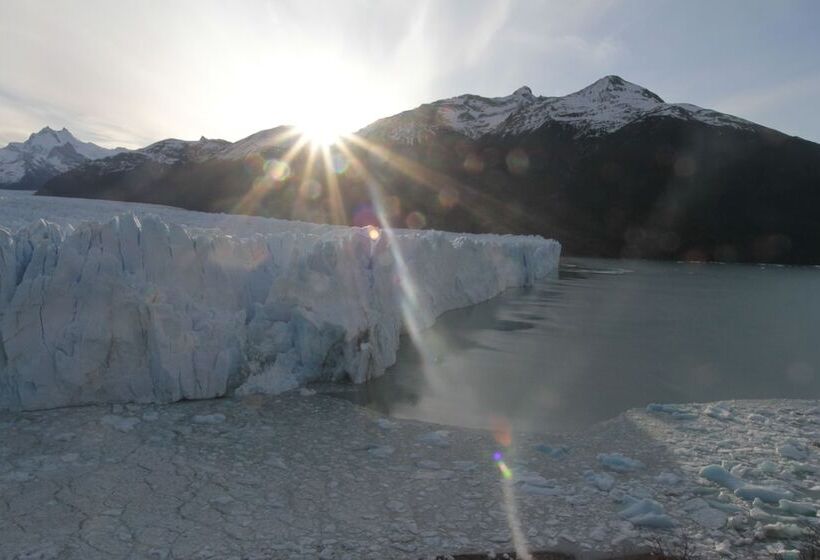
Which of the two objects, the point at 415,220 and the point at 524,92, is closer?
the point at 415,220

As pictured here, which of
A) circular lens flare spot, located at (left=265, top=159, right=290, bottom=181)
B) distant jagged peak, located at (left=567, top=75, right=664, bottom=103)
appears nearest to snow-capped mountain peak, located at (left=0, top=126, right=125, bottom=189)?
circular lens flare spot, located at (left=265, top=159, right=290, bottom=181)

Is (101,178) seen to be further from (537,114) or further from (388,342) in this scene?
(388,342)

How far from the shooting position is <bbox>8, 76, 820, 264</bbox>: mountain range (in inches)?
2426

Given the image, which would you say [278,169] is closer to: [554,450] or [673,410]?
[673,410]

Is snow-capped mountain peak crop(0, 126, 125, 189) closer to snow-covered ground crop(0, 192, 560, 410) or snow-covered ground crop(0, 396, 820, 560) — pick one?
snow-covered ground crop(0, 192, 560, 410)

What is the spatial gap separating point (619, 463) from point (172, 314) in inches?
229

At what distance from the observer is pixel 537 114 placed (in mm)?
94500

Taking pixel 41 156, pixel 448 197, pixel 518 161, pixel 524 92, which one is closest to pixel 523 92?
pixel 524 92

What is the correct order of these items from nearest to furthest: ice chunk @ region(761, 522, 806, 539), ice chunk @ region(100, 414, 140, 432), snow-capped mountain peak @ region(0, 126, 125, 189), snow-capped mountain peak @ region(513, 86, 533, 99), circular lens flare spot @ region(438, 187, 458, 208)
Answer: ice chunk @ region(761, 522, 806, 539) < ice chunk @ region(100, 414, 140, 432) < circular lens flare spot @ region(438, 187, 458, 208) < snow-capped mountain peak @ region(513, 86, 533, 99) < snow-capped mountain peak @ region(0, 126, 125, 189)

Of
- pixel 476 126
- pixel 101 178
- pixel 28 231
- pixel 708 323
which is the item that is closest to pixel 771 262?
pixel 708 323

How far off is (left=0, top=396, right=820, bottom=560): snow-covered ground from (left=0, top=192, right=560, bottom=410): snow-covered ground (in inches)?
19.6

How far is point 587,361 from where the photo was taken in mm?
11094

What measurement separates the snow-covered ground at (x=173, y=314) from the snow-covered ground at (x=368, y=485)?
0.50m

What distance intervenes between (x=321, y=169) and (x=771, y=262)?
58278 millimetres
